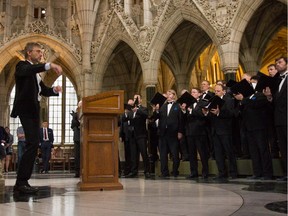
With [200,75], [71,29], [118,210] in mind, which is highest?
[71,29]

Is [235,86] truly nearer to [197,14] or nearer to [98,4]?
[197,14]

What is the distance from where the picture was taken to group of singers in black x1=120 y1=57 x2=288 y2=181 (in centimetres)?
558

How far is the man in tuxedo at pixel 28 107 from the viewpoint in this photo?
4238 millimetres

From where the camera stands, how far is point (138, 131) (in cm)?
845

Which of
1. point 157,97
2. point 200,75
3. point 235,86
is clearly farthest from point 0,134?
point 200,75

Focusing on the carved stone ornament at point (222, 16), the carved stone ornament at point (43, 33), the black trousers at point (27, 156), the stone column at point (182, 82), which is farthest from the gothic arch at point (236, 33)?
the black trousers at point (27, 156)

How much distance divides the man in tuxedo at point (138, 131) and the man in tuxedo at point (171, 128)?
24.8 inches

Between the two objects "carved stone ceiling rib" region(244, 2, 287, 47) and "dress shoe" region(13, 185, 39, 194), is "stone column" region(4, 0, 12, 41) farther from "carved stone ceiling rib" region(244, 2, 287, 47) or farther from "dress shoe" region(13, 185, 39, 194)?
"dress shoe" region(13, 185, 39, 194)

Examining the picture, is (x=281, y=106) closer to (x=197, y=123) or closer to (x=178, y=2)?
(x=197, y=123)

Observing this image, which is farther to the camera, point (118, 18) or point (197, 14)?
point (118, 18)

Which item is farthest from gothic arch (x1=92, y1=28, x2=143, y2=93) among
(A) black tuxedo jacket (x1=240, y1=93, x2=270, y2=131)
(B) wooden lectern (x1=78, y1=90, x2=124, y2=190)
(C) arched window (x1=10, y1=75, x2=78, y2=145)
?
(B) wooden lectern (x1=78, y1=90, x2=124, y2=190)

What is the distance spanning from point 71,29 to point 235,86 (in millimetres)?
13330

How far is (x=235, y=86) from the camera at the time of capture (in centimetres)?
621

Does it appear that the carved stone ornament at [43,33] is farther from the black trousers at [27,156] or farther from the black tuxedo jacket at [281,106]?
the black trousers at [27,156]
